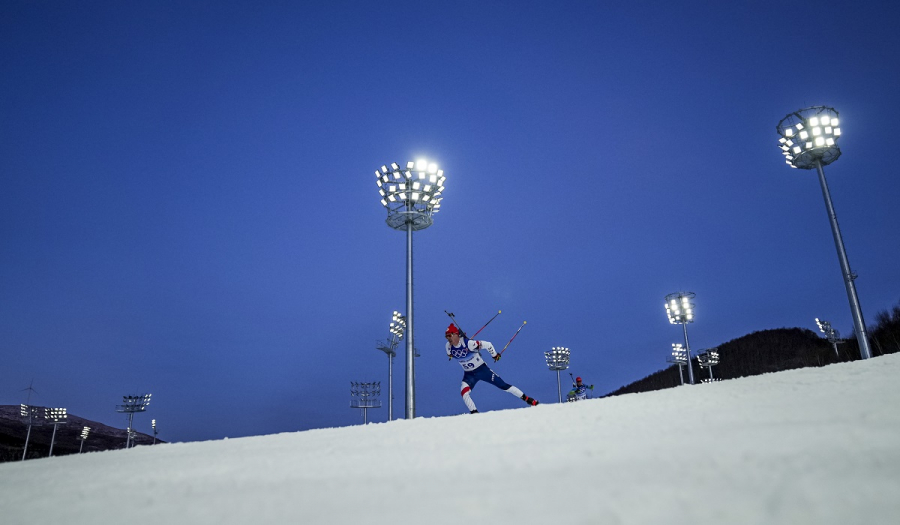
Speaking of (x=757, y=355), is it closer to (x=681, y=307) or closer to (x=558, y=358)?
(x=558, y=358)

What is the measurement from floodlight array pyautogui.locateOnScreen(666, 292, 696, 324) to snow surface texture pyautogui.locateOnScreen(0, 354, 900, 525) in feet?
102

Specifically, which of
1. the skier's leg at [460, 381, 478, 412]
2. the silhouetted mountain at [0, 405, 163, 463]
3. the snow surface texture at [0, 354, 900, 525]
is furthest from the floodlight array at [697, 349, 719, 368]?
the silhouetted mountain at [0, 405, 163, 463]

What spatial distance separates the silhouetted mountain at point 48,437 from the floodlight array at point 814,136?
84.6 m

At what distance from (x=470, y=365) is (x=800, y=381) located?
751cm

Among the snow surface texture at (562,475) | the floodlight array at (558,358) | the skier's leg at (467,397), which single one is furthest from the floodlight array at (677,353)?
the snow surface texture at (562,475)

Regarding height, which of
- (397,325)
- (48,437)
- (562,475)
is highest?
(397,325)

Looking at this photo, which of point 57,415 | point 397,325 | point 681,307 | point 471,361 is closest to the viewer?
point 471,361

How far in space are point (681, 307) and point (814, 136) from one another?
53.4 ft

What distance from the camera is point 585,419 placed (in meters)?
4.11

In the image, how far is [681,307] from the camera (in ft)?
108

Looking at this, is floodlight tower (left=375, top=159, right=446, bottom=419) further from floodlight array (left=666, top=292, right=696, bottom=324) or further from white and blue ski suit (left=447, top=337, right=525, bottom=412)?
floodlight array (left=666, top=292, right=696, bottom=324)

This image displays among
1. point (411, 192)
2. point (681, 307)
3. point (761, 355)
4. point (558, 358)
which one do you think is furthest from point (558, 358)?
point (761, 355)

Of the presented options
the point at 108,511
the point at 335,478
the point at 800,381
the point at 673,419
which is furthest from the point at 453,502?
the point at 800,381

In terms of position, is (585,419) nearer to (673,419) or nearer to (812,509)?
(673,419)
